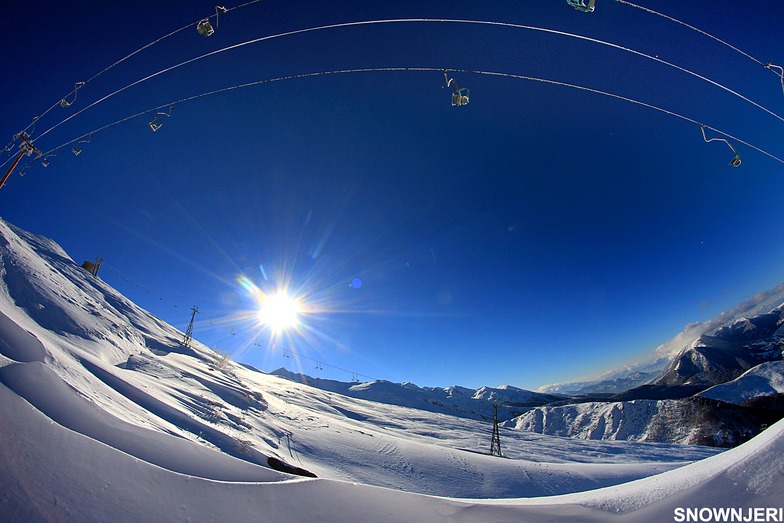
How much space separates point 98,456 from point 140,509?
85 cm

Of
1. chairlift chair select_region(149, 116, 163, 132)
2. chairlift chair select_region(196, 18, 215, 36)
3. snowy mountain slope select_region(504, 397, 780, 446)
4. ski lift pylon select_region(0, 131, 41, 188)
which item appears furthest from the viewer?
snowy mountain slope select_region(504, 397, 780, 446)

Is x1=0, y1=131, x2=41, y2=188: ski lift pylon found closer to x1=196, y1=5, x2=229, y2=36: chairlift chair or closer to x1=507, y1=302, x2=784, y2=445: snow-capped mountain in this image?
x1=196, y1=5, x2=229, y2=36: chairlift chair

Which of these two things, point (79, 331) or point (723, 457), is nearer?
point (723, 457)

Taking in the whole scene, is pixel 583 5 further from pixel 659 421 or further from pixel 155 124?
pixel 659 421

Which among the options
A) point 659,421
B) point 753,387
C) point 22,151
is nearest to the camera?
point 22,151

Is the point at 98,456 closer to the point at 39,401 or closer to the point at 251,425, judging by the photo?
the point at 39,401

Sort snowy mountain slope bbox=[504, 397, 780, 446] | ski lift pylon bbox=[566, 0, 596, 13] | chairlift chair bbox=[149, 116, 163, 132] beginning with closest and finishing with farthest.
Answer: ski lift pylon bbox=[566, 0, 596, 13]
chairlift chair bbox=[149, 116, 163, 132]
snowy mountain slope bbox=[504, 397, 780, 446]

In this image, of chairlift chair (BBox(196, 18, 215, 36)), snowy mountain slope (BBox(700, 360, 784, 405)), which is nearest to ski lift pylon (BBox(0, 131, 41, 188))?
chairlift chair (BBox(196, 18, 215, 36))

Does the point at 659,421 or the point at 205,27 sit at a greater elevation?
the point at 659,421

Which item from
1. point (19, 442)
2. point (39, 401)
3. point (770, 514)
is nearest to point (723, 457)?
point (770, 514)

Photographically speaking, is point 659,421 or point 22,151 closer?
point 22,151

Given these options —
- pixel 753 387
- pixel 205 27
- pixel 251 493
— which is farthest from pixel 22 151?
pixel 753 387

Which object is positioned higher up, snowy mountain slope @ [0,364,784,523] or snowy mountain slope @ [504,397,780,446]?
snowy mountain slope @ [504,397,780,446]

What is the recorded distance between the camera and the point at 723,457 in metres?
3.30
